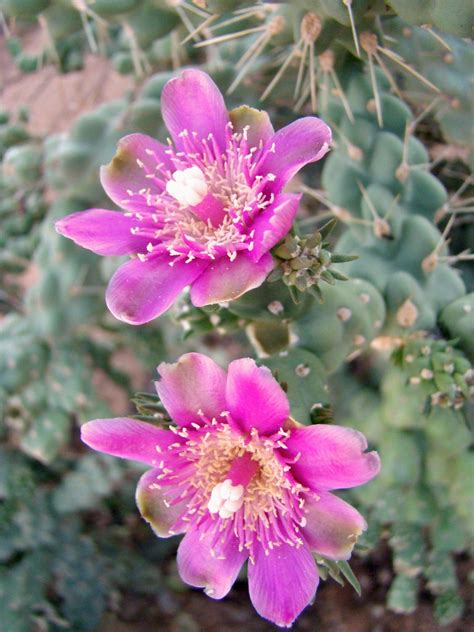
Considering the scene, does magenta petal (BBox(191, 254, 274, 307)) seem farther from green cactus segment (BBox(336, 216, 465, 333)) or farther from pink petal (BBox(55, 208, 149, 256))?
green cactus segment (BBox(336, 216, 465, 333))

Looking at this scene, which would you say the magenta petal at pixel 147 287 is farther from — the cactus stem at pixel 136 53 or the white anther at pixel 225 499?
the cactus stem at pixel 136 53

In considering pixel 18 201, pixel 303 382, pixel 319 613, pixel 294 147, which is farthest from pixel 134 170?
pixel 319 613

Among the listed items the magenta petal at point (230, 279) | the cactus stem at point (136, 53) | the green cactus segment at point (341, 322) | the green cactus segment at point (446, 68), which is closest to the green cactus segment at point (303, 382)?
the green cactus segment at point (341, 322)

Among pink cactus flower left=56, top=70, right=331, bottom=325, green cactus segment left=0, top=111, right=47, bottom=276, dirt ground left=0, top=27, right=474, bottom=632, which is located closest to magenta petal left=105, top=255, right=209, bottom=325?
pink cactus flower left=56, top=70, right=331, bottom=325

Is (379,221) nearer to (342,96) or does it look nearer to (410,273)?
(410,273)

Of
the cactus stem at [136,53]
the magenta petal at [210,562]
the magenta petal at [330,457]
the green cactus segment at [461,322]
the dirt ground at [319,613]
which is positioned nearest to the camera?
the magenta petal at [330,457]

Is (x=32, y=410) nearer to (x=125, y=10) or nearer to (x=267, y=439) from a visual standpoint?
(x=125, y=10)
